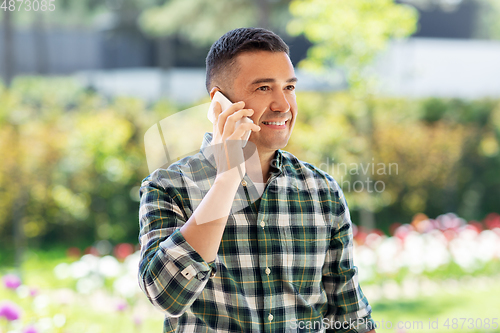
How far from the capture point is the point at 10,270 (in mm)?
4258

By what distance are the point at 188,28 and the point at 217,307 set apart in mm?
5165

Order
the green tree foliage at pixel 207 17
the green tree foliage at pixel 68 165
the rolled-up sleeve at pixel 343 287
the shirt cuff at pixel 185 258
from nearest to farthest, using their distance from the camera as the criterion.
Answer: the shirt cuff at pixel 185 258
the rolled-up sleeve at pixel 343 287
the green tree foliage at pixel 68 165
the green tree foliage at pixel 207 17

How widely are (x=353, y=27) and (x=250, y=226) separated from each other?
10.9 ft

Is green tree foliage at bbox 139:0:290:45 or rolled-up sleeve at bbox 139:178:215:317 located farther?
green tree foliage at bbox 139:0:290:45

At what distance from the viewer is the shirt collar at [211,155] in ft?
4.23

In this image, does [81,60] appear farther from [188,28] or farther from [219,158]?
[219,158]

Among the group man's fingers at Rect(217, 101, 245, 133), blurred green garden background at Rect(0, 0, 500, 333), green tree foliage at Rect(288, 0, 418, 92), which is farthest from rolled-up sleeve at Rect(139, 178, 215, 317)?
green tree foliage at Rect(288, 0, 418, 92)

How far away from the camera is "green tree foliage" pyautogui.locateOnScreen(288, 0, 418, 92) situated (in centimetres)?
409

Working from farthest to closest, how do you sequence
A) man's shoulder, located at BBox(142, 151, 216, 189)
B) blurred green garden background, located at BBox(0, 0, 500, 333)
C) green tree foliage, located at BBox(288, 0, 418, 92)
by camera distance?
green tree foliage, located at BBox(288, 0, 418, 92) < blurred green garden background, located at BBox(0, 0, 500, 333) < man's shoulder, located at BBox(142, 151, 216, 189)

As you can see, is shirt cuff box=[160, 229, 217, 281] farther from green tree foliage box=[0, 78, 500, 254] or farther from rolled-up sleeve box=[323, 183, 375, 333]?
green tree foliage box=[0, 78, 500, 254]

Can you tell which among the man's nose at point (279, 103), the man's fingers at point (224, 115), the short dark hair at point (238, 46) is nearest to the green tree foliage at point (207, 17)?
the short dark hair at point (238, 46)

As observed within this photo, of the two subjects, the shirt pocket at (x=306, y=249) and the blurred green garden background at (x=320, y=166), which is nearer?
the shirt pocket at (x=306, y=249)

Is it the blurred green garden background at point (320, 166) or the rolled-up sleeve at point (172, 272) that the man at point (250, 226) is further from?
the blurred green garden background at point (320, 166)

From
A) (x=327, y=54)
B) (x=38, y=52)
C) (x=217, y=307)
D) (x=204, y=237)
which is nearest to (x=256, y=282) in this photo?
(x=217, y=307)
